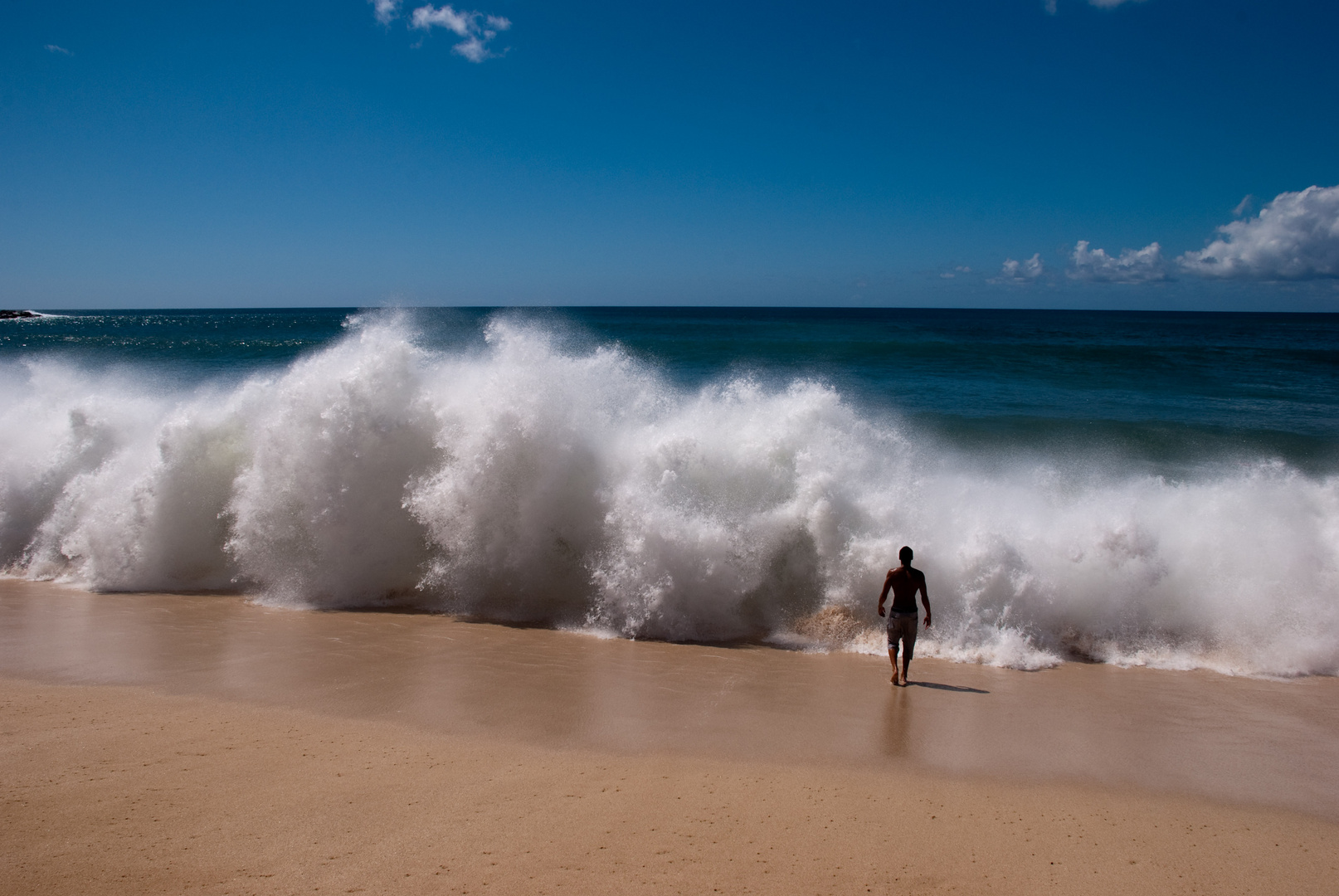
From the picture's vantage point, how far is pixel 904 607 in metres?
5.78

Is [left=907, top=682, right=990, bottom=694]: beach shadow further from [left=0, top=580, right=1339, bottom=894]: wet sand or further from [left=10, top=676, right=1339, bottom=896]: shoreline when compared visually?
[left=10, top=676, right=1339, bottom=896]: shoreline

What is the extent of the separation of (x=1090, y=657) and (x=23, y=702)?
816cm

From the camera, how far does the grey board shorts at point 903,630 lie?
5.70 meters

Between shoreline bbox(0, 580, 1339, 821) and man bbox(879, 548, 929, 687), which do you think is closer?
shoreline bbox(0, 580, 1339, 821)

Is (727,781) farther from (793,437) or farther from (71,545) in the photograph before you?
(71,545)

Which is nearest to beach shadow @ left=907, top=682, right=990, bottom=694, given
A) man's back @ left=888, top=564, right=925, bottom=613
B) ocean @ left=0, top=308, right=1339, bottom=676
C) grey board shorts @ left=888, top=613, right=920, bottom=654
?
grey board shorts @ left=888, top=613, right=920, bottom=654

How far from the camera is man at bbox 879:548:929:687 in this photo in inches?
224

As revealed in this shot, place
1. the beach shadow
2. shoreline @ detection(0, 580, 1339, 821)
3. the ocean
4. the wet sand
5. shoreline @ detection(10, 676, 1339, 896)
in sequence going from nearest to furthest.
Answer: shoreline @ detection(10, 676, 1339, 896)
the wet sand
shoreline @ detection(0, 580, 1339, 821)
the beach shadow
the ocean

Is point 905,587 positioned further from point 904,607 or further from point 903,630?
point 903,630

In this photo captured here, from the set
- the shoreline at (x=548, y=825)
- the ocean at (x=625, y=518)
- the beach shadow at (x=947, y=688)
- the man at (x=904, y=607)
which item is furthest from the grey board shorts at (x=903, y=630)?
the shoreline at (x=548, y=825)

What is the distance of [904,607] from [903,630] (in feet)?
0.58

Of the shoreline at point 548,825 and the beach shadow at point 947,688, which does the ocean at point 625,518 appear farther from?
the shoreline at point 548,825

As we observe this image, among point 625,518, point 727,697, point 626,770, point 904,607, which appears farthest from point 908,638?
→ point 625,518

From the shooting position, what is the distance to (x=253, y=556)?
7762 mm
